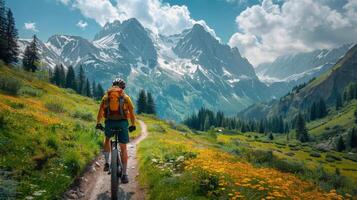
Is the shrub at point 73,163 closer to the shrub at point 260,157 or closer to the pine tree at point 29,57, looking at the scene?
the shrub at point 260,157

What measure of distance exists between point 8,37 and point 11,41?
5.07ft

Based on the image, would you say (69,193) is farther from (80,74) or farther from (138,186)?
(80,74)

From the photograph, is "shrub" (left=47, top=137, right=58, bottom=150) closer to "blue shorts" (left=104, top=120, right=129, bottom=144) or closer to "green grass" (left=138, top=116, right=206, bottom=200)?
"green grass" (left=138, top=116, right=206, bottom=200)

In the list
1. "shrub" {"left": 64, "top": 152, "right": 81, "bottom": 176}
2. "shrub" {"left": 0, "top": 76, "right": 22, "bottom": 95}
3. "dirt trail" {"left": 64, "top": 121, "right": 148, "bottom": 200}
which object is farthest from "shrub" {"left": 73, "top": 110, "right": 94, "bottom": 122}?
"shrub" {"left": 64, "top": 152, "right": 81, "bottom": 176}

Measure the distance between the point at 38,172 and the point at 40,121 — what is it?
7.08 m

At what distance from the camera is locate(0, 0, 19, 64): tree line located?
8133 centimetres

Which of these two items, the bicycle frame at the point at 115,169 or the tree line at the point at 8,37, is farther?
the tree line at the point at 8,37

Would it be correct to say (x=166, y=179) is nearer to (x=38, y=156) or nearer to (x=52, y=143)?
(x=38, y=156)

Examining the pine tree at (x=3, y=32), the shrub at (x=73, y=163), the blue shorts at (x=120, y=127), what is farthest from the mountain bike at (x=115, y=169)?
the pine tree at (x=3, y=32)

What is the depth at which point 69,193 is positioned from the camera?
12.7m

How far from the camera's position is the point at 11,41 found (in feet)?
295

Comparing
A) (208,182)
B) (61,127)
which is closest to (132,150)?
(61,127)

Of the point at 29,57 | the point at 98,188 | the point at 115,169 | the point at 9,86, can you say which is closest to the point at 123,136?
the point at 115,169

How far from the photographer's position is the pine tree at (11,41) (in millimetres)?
84750
